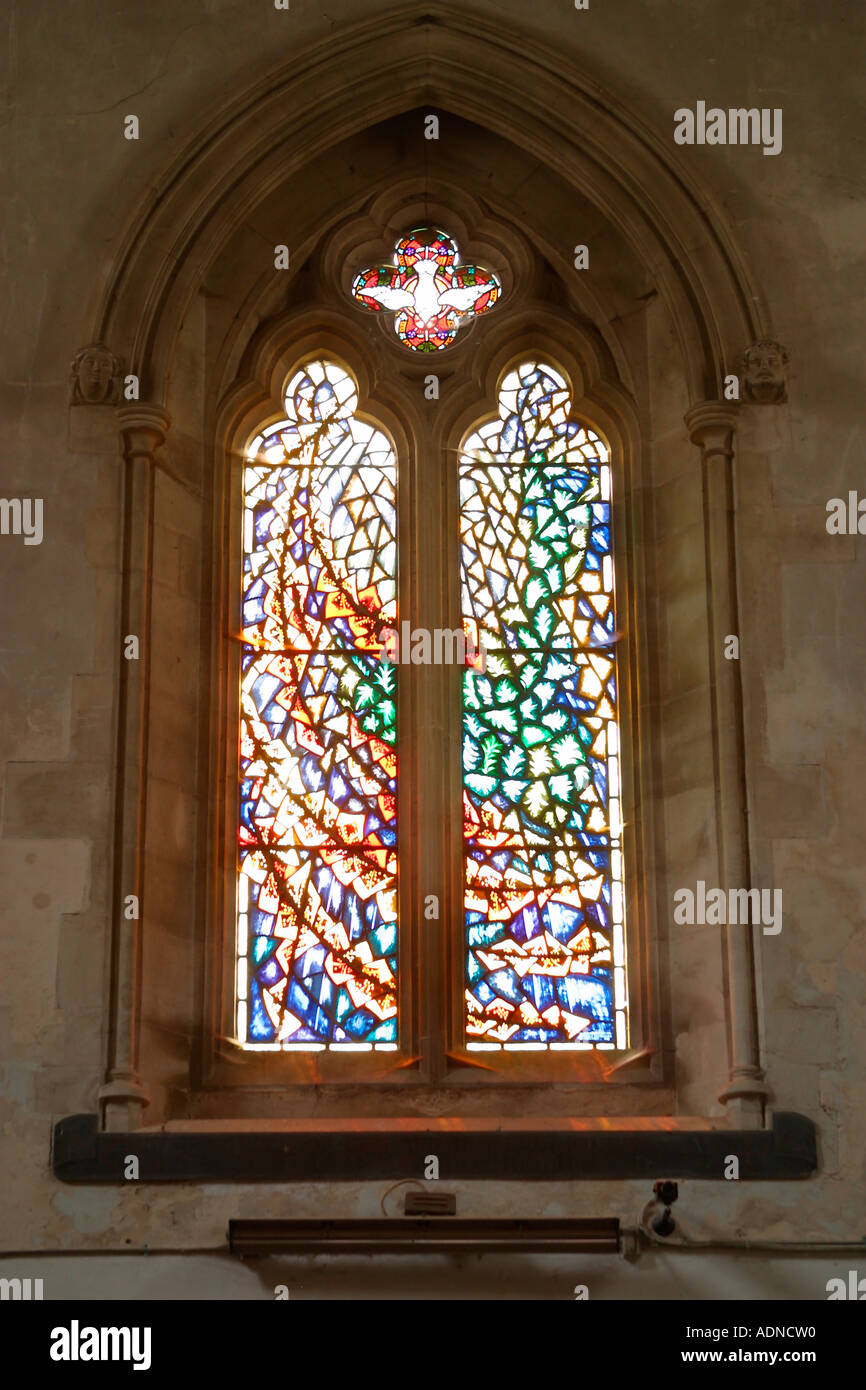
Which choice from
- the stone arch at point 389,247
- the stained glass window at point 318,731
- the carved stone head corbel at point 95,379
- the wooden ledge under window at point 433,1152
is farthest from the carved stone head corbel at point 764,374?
the wooden ledge under window at point 433,1152

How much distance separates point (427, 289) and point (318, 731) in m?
2.28

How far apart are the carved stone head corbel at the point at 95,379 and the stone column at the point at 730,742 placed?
247 cm

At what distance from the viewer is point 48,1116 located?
977 centimetres

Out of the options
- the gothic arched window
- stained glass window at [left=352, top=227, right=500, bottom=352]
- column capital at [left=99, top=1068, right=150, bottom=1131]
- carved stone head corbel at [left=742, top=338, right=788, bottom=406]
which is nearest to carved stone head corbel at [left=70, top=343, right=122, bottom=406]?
the gothic arched window

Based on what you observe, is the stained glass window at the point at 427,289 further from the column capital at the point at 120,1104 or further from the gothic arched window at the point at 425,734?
the column capital at the point at 120,1104

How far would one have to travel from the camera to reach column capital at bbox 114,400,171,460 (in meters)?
10.8

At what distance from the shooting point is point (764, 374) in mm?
10883

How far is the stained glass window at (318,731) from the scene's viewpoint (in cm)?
1060

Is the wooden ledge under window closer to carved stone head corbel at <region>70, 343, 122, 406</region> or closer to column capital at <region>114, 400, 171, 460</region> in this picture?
column capital at <region>114, 400, 171, 460</region>

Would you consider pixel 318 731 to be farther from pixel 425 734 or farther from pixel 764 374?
pixel 764 374

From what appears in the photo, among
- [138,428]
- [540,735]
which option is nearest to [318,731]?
[540,735]

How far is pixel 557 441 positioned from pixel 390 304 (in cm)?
105

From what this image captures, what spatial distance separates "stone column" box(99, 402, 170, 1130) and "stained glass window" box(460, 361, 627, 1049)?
4.73 ft
